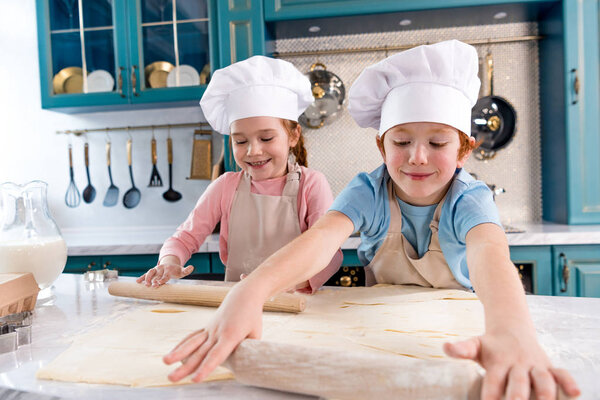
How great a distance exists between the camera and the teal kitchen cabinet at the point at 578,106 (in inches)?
72.4

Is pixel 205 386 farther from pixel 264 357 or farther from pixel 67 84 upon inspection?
pixel 67 84

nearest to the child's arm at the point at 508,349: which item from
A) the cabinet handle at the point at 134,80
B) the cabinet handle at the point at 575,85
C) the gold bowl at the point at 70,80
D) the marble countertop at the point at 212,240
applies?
the marble countertop at the point at 212,240

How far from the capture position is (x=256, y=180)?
126 centimetres

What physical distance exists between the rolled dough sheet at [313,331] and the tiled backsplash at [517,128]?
4.97 feet

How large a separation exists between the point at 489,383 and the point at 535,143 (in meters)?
2.09

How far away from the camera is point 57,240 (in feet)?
3.00

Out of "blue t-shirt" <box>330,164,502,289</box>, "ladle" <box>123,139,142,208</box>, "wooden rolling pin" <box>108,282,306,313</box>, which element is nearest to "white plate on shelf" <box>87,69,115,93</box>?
"ladle" <box>123,139,142,208</box>

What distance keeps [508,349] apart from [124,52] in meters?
2.16

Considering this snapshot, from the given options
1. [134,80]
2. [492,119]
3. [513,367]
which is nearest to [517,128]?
[492,119]

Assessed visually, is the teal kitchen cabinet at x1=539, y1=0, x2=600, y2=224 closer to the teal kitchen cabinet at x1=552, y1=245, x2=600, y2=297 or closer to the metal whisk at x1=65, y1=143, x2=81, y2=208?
the teal kitchen cabinet at x1=552, y1=245, x2=600, y2=297

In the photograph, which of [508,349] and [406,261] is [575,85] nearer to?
[406,261]

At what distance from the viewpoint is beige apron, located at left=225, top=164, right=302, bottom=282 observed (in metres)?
1.22

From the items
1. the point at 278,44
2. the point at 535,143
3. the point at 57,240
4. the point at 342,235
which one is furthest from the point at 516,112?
the point at 57,240

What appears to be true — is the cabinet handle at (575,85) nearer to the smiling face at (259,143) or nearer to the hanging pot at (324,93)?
the hanging pot at (324,93)
